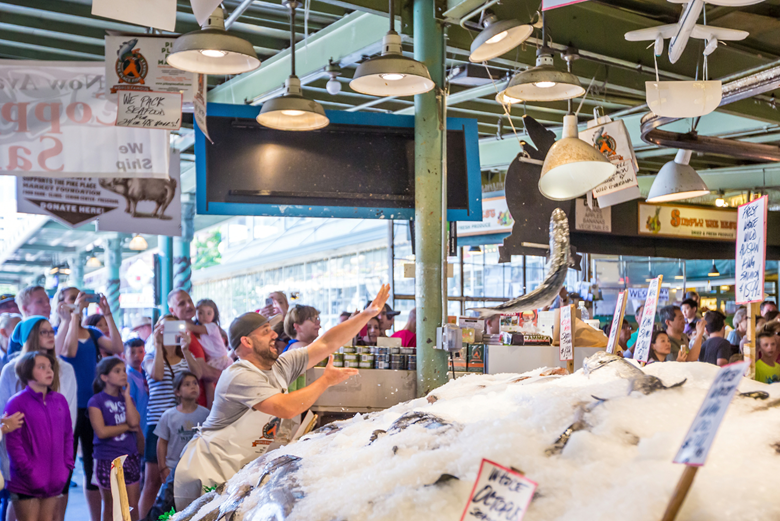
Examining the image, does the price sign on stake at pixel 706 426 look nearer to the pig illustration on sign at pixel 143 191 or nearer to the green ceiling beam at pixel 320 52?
the green ceiling beam at pixel 320 52

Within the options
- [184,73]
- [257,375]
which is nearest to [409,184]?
[184,73]

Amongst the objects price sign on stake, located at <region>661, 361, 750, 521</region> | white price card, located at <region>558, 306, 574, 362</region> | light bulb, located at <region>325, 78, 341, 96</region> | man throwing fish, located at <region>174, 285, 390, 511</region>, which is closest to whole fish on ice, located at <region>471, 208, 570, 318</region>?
white price card, located at <region>558, 306, 574, 362</region>

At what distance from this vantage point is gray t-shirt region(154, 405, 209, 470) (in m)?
4.66

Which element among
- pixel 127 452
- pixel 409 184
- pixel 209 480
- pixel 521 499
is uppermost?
pixel 409 184

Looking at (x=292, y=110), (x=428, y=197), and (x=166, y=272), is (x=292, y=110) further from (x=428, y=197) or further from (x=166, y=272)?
(x=166, y=272)

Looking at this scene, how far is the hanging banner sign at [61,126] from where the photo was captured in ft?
15.1

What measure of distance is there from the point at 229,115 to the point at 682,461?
4.48 metres

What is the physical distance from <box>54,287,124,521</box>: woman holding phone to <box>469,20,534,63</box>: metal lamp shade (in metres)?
3.43

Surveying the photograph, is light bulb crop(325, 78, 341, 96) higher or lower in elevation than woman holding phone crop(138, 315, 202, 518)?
higher

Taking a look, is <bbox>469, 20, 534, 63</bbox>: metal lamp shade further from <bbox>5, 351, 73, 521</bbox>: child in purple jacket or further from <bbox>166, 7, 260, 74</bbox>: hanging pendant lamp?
<bbox>5, 351, 73, 521</bbox>: child in purple jacket

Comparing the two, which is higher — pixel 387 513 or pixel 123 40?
pixel 123 40

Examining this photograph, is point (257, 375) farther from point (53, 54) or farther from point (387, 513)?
point (53, 54)

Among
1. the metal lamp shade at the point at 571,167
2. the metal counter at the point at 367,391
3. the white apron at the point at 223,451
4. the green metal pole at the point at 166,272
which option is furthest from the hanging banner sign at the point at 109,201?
the green metal pole at the point at 166,272

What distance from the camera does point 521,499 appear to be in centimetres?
115
